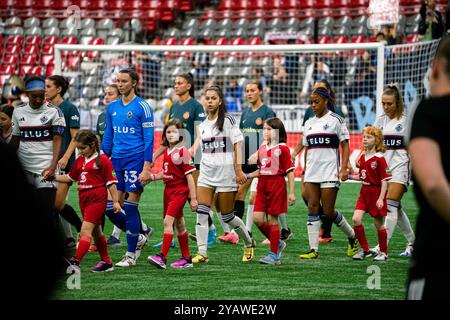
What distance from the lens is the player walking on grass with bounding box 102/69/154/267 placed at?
A: 9.06m

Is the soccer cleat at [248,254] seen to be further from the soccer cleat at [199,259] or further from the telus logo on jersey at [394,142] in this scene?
the telus logo on jersey at [394,142]

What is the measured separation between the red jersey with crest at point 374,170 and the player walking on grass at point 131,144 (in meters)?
2.41

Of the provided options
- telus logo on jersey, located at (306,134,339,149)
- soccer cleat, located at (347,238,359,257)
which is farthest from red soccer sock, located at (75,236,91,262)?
soccer cleat, located at (347,238,359,257)

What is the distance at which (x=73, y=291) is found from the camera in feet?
25.1

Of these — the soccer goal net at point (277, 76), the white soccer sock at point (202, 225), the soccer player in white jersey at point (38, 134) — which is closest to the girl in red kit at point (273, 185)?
the white soccer sock at point (202, 225)

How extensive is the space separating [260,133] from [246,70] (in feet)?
35.0

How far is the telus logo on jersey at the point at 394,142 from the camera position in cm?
1012

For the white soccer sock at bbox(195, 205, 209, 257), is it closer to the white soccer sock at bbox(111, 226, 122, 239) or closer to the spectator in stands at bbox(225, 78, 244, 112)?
the white soccer sock at bbox(111, 226, 122, 239)

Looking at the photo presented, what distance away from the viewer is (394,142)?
33.2ft

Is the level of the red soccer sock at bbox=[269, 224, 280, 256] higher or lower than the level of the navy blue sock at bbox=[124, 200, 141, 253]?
lower

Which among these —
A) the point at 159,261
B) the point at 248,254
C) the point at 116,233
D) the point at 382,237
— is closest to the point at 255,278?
the point at 159,261
